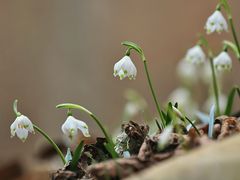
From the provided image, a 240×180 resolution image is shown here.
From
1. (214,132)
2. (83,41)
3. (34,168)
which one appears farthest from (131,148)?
(83,41)

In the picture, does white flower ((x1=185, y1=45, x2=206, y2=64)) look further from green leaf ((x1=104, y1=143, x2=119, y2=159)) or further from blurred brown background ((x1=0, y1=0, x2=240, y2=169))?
blurred brown background ((x1=0, y1=0, x2=240, y2=169))

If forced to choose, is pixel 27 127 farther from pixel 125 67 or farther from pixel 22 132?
pixel 125 67

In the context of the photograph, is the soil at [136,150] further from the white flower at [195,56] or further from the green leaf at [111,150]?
the white flower at [195,56]

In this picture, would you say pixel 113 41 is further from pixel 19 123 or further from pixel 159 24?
pixel 19 123

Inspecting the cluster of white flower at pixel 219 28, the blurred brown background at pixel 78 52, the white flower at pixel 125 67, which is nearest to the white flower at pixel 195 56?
the cluster of white flower at pixel 219 28

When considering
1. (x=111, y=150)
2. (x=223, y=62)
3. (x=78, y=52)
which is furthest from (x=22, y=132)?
(x=78, y=52)

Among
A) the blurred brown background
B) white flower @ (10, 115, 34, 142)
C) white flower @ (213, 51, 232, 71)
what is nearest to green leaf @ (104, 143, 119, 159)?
white flower @ (10, 115, 34, 142)

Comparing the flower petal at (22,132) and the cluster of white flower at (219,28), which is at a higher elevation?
the cluster of white flower at (219,28)

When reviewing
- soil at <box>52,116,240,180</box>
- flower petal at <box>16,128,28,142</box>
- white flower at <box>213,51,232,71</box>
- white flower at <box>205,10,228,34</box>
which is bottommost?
soil at <box>52,116,240,180</box>

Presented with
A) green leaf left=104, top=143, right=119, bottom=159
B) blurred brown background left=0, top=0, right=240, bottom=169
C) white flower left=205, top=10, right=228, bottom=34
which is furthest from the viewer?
blurred brown background left=0, top=0, right=240, bottom=169
